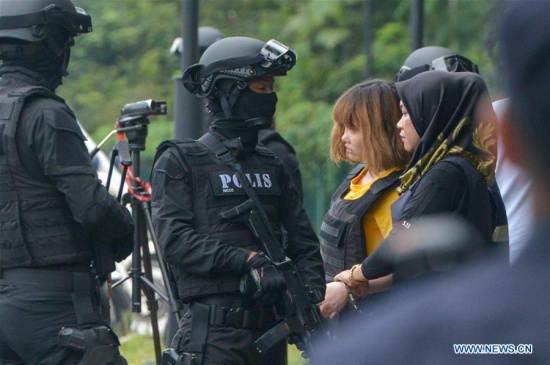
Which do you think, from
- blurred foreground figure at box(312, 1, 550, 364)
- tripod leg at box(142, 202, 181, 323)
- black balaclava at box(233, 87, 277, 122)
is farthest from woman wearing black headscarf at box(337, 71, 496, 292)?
blurred foreground figure at box(312, 1, 550, 364)

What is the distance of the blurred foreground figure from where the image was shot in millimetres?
1014

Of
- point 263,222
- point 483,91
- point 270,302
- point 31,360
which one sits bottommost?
point 31,360

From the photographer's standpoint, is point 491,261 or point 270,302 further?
point 270,302

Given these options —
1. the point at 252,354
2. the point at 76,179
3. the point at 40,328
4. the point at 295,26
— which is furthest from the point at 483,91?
the point at 295,26

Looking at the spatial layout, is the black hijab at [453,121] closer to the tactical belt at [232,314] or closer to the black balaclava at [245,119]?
the black balaclava at [245,119]

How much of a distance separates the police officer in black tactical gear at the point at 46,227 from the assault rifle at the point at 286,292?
576 mm

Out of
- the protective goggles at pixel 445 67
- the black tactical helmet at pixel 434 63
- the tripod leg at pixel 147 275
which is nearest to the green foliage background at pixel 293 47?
the black tactical helmet at pixel 434 63

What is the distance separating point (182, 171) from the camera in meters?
3.53

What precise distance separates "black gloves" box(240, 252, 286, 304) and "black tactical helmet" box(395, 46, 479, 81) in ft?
7.17

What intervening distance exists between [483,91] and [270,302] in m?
1.14

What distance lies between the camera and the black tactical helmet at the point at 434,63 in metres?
5.39

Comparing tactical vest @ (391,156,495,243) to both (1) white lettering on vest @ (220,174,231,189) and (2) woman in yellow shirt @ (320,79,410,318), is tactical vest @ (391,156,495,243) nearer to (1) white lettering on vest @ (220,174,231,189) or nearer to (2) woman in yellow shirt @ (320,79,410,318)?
(2) woman in yellow shirt @ (320,79,410,318)

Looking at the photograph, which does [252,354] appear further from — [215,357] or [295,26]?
[295,26]

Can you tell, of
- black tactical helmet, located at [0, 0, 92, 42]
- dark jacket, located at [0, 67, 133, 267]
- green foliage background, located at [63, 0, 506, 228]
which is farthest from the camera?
green foliage background, located at [63, 0, 506, 228]
